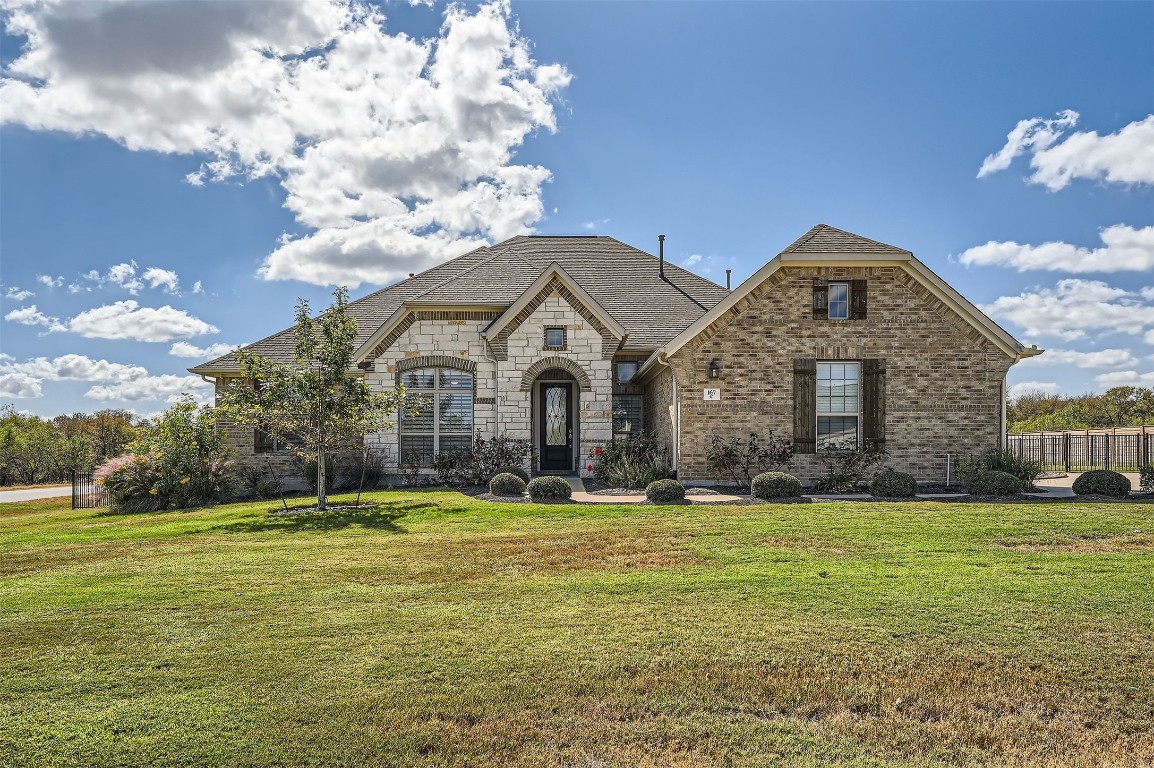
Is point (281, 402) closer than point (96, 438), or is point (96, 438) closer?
point (281, 402)

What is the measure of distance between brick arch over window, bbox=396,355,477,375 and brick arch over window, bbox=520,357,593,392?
1.57 metres

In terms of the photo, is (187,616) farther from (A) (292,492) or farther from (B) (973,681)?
(A) (292,492)

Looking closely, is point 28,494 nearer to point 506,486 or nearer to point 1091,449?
point 506,486

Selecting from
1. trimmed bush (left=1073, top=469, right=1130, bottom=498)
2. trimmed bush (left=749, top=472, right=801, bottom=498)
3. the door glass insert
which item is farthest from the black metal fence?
trimmed bush (left=1073, top=469, right=1130, bottom=498)

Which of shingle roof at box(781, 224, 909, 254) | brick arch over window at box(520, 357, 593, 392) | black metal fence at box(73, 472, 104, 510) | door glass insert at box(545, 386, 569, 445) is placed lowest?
black metal fence at box(73, 472, 104, 510)

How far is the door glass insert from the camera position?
19984 mm

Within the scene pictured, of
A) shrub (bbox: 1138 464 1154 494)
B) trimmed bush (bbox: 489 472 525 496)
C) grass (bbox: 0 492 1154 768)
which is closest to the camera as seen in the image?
grass (bbox: 0 492 1154 768)

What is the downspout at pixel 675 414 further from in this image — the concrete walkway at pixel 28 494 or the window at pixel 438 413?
the concrete walkway at pixel 28 494

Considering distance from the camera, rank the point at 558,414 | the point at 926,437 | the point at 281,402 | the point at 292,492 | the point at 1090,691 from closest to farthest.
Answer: the point at 1090,691 → the point at 281,402 → the point at 926,437 → the point at 292,492 → the point at 558,414

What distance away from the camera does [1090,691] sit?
4641 millimetres

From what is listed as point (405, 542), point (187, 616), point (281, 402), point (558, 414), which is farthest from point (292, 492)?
point (187, 616)

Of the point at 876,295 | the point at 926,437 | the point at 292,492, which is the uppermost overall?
the point at 876,295

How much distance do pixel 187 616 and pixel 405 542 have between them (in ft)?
12.4

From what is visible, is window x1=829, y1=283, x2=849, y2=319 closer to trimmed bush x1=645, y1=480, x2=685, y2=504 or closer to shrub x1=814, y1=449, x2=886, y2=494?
shrub x1=814, y1=449, x2=886, y2=494
